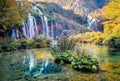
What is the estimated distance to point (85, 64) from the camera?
49.8ft

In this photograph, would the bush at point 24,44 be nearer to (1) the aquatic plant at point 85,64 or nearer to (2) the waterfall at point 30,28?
(2) the waterfall at point 30,28

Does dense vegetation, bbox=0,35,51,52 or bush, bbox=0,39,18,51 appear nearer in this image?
bush, bbox=0,39,18,51

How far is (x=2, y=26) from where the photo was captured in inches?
1359

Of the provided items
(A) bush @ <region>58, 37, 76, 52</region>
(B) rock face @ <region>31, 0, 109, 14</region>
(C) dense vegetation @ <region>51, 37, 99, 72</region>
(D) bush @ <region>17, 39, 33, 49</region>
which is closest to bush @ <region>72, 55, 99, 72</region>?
(C) dense vegetation @ <region>51, 37, 99, 72</region>

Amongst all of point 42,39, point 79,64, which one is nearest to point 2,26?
point 42,39

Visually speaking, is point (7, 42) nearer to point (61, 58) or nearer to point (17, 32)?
point (17, 32)

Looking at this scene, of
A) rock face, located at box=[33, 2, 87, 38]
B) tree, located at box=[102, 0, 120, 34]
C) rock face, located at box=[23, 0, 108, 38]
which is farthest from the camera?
rock face, located at box=[23, 0, 108, 38]

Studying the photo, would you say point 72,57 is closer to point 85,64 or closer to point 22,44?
point 85,64

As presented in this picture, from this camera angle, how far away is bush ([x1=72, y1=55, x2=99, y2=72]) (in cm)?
1495

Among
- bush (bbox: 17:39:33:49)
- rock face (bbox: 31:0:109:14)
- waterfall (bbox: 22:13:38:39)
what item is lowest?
bush (bbox: 17:39:33:49)

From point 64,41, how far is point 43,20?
141ft

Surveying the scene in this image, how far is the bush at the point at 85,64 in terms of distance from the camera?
1495cm

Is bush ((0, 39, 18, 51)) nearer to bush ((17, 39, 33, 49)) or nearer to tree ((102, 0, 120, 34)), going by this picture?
bush ((17, 39, 33, 49))

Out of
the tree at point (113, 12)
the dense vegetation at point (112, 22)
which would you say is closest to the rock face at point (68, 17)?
the dense vegetation at point (112, 22)
